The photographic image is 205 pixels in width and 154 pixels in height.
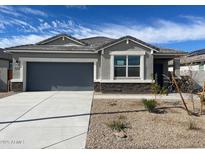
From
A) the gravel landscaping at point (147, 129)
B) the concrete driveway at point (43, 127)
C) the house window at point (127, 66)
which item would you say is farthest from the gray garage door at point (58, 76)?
the gravel landscaping at point (147, 129)

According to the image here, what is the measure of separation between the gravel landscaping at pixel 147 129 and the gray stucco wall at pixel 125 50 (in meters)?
7.37

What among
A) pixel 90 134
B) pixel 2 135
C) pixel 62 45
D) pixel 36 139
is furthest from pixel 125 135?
pixel 62 45

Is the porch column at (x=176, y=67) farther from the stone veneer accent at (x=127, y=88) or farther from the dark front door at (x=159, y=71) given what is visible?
the stone veneer accent at (x=127, y=88)

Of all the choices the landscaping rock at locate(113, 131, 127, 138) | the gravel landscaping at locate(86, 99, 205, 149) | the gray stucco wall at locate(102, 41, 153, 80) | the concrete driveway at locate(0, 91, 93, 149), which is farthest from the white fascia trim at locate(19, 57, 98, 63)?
the landscaping rock at locate(113, 131, 127, 138)

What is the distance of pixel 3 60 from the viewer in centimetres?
2534

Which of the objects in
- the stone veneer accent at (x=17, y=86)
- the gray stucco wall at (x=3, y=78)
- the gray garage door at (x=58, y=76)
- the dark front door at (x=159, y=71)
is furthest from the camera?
the dark front door at (x=159, y=71)

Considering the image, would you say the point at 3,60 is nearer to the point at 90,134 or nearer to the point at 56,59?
the point at 56,59

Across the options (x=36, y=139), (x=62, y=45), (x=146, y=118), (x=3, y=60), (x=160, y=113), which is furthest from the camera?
(x=3, y=60)

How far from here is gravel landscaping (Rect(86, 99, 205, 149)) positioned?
641cm

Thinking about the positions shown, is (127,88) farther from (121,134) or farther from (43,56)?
(121,134)

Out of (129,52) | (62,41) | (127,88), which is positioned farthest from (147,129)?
(62,41)

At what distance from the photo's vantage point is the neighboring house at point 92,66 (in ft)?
59.8
